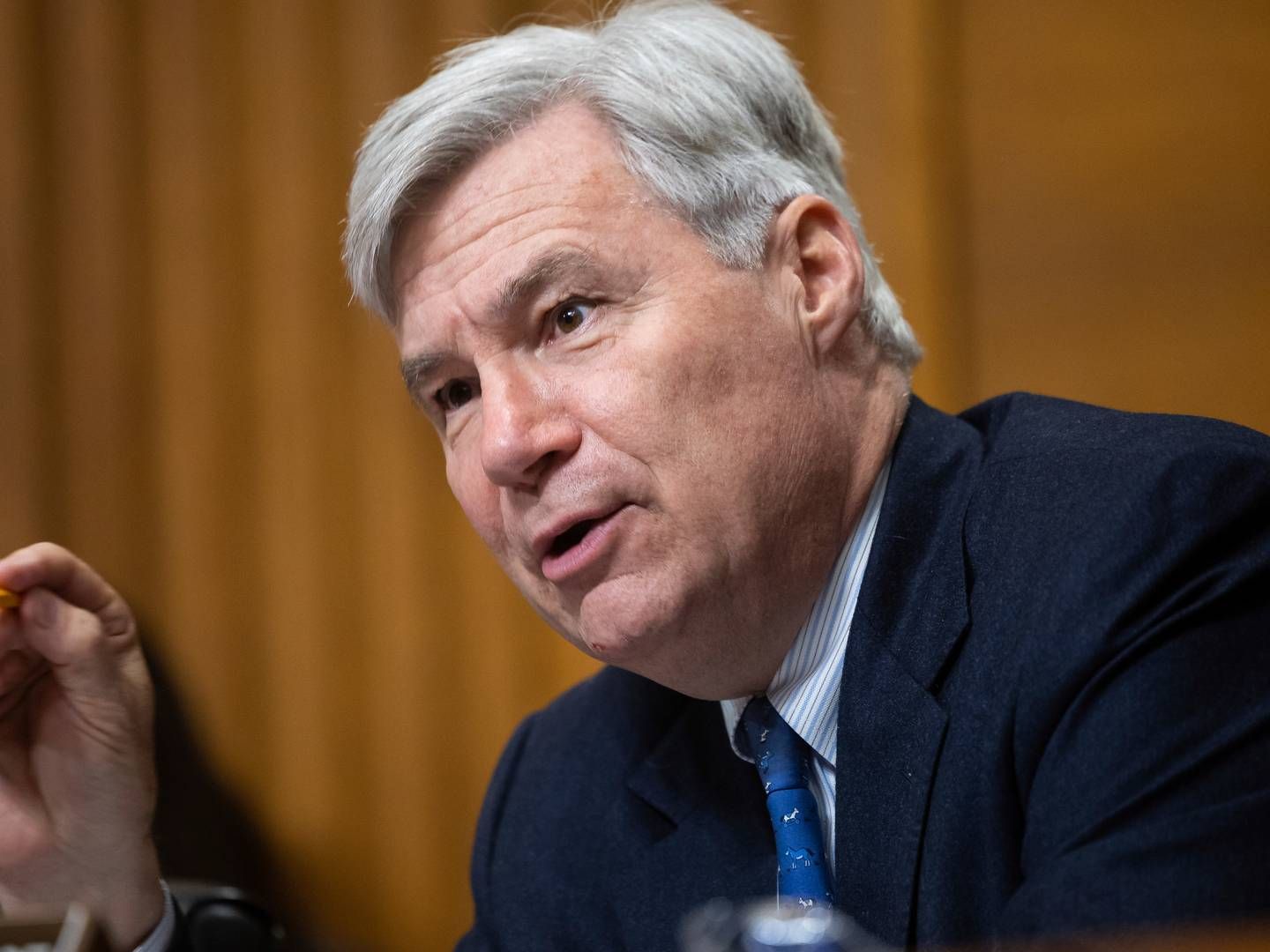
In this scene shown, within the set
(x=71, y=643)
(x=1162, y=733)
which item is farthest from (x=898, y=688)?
(x=71, y=643)

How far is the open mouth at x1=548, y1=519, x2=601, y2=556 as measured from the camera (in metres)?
1.33

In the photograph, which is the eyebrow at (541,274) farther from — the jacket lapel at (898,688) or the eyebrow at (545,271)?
the jacket lapel at (898,688)

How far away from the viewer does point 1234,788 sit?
0.93 m

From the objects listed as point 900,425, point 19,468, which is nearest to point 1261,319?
point 900,425

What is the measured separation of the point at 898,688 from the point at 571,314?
56 centimetres

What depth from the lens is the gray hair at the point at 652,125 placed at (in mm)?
1399

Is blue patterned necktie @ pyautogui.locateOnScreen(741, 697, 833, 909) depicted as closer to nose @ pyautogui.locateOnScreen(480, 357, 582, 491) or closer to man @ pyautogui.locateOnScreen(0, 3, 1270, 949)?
man @ pyautogui.locateOnScreen(0, 3, 1270, 949)

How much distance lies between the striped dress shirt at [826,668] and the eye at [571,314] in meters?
0.41

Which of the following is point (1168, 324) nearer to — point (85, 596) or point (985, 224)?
point (985, 224)

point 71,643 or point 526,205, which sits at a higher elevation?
point 526,205

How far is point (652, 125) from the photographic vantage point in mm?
1399

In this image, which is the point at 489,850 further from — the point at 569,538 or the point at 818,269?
the point at 818,269

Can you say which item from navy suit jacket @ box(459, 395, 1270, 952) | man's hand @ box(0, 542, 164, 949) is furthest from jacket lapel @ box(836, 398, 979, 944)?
man's hand @ box(0, 542, 164, 949)

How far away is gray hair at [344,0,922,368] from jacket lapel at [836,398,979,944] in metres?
0.28
